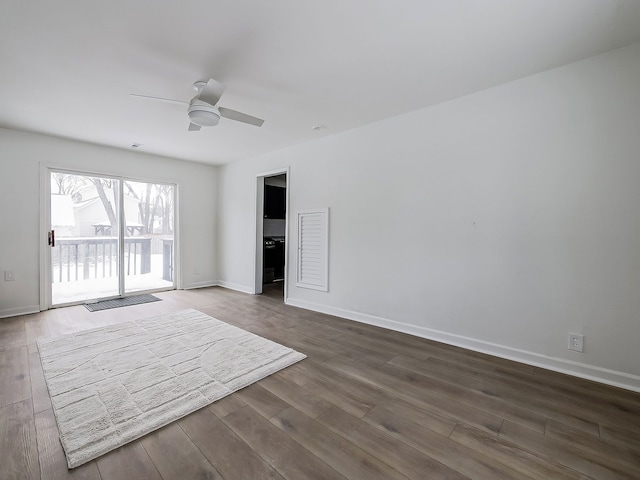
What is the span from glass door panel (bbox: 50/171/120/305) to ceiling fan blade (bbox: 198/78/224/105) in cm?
336

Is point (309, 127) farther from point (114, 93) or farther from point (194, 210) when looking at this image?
point (194, 210)

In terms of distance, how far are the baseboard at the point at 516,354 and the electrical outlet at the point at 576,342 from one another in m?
0.12

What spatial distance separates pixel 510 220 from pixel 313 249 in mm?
2493

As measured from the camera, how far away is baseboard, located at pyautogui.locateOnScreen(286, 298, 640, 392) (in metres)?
2.20

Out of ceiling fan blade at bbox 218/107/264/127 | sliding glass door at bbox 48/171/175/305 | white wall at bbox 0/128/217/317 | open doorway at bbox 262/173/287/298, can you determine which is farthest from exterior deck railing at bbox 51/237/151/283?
ceiling fan blade at bbox 218/107/264/127

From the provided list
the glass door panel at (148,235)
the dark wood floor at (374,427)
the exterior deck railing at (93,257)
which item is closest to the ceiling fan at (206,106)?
the dark wood floor at (374,427)

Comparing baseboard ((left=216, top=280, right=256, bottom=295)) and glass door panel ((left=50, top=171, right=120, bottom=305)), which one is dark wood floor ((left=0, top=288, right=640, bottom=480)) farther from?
baseboard ((left=216, top=280, right=256, bottom=295))

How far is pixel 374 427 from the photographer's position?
5.69ft

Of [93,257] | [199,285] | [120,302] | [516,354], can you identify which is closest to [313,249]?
[516,354]

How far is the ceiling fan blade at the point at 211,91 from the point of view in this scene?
7.72 ft

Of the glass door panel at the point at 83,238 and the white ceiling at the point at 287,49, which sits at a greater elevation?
the white ceiling at the point at 287,49

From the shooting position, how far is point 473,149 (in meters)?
2.86

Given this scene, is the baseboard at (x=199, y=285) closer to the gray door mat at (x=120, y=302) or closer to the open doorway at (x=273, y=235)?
the gray door mat at (x=120, y=302)

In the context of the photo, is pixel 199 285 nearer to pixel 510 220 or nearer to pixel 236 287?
pixel 236 287
